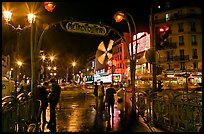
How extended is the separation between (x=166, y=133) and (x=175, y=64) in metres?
44.6

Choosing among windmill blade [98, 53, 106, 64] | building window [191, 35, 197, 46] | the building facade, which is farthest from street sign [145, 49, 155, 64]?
building window [191, 35, 197, 46]

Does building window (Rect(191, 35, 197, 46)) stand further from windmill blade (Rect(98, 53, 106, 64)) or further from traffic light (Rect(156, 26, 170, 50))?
traffic light (Rect(156, 26, 170, 50))

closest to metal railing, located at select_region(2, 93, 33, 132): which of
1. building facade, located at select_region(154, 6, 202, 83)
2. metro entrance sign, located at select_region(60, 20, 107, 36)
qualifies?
metro entrance sign, located at select_region(60, 20, 107, 36)

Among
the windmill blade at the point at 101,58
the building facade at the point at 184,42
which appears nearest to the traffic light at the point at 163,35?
the windmill blade at the point at 101,58

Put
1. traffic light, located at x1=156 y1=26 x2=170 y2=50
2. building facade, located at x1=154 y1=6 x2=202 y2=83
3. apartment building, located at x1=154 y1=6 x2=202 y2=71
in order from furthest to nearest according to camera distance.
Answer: apartment building, located at x1=154 y1=6 x2=202 y2=71 → building facade, located at x1=154 y1=6 x2=202 y2=83 → traffic light, located at x1=156 y1=26 x2=170 y2=50

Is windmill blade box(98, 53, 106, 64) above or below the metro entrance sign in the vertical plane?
below

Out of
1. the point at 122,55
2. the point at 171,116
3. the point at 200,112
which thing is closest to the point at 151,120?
the point at 171,116

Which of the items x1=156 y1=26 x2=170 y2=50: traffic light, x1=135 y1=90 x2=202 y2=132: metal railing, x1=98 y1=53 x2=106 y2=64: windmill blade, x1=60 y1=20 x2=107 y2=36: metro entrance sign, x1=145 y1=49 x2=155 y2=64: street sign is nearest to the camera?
x1=135 y1=90 x2=202 y2=132: metal railing

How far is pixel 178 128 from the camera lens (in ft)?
27.7

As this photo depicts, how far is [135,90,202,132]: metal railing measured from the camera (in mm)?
7457

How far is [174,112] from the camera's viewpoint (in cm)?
852

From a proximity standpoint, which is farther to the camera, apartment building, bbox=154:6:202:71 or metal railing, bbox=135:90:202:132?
apartment building, bbox=154:6:202:71

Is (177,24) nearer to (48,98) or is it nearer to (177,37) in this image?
(177,37)

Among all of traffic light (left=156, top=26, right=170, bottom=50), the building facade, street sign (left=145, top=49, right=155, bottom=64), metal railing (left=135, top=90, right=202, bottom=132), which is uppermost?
the building facade
